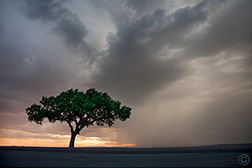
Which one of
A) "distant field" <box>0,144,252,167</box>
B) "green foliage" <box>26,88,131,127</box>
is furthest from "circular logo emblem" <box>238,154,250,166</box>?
"green foliage" <box>26,88,131,127</box>

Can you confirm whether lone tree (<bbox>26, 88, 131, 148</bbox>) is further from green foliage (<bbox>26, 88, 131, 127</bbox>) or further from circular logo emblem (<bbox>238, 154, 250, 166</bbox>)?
circular logo emblem (<bbox>238, 154, 250, 166</bbox>)

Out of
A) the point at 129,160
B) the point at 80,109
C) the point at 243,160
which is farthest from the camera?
the point at 80,109

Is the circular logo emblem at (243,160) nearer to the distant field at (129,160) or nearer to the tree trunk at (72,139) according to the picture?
the distant field at (129,160)

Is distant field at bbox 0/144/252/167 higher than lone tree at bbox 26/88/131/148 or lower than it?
lower

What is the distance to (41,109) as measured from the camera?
36.5 meters

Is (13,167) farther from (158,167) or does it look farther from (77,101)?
(77,101)

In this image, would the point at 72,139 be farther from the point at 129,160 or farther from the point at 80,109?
the point at 129,160

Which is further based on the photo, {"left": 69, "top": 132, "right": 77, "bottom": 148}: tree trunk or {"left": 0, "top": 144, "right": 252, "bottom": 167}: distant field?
{"left": 69, "top": 132, "right": 77, "bottom": 148}: tree trunk

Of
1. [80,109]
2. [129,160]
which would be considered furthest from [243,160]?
[80,109]

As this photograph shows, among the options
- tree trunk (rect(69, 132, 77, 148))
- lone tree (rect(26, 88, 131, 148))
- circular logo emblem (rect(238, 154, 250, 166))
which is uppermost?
lone tree (rect(26, 88, 131, 148))

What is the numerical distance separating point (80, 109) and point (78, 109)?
0.52 meters

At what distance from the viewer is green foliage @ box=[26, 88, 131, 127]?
33.2 metres

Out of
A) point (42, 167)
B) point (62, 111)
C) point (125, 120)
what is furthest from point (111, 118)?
point (42, 167)

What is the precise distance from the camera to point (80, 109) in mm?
32375
